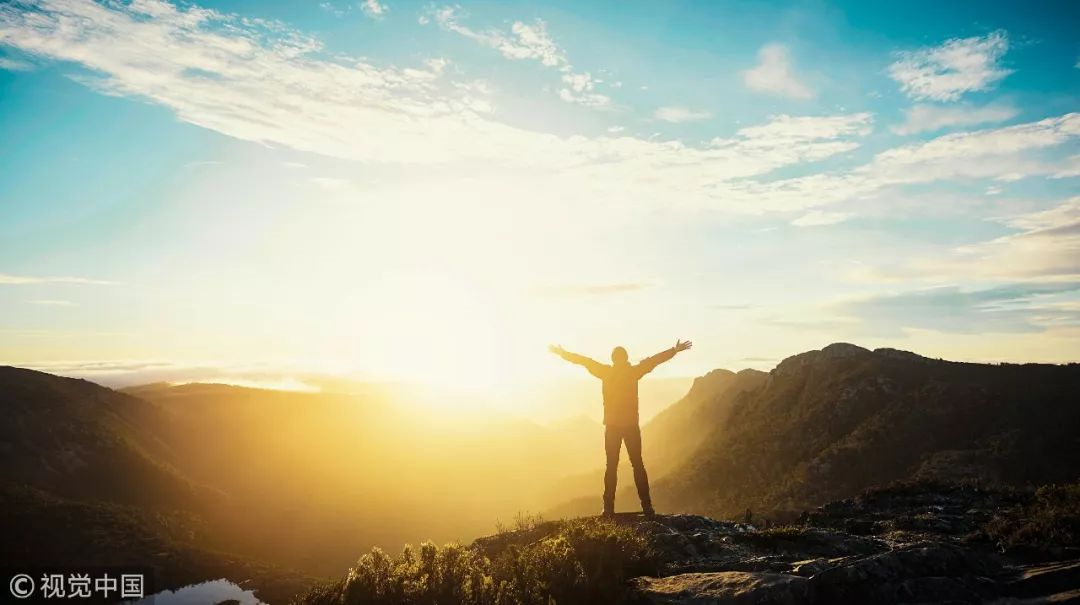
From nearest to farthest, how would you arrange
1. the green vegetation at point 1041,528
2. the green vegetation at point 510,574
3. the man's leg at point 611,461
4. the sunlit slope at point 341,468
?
the green vegetation at point 510,574, the green vegetation at point 1041,528, the man's leg at point 611,461, the sunlit slope at point 341,468

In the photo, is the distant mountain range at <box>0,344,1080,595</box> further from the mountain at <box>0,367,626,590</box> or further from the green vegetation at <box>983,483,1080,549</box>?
the green vegetation at <box>983,483,1080,549</box>

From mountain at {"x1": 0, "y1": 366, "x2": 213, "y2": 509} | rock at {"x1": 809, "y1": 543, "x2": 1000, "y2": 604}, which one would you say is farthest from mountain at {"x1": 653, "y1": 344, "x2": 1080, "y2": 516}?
mountain at {"x1": 0, "y1": 366, "x2": 213, "y2": 509}

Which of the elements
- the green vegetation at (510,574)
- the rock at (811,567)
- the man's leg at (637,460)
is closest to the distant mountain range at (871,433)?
the man's leg at (637,460)

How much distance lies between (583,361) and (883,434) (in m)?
50.4

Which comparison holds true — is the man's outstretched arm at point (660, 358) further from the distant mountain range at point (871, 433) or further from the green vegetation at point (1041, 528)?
the distant mountain range at point (871, 433)

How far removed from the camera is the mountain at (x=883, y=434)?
132ft

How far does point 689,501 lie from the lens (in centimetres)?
6369

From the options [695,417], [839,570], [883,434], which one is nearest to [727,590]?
[839,570]

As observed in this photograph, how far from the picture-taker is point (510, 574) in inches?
280

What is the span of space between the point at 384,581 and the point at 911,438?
180 feet

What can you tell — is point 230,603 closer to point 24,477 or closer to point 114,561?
point 114,561

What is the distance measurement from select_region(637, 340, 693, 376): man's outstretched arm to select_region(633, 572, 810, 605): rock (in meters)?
5.10

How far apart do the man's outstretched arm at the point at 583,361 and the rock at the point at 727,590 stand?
5.34 meters

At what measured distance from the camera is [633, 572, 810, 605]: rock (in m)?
5.87
